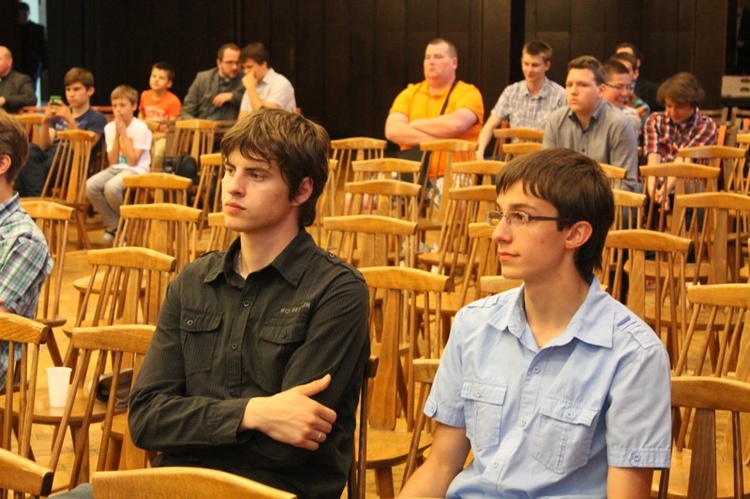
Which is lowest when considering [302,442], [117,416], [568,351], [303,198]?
[117,416]

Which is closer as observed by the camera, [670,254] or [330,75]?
[670,254]

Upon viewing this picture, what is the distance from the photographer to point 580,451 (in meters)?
2.15

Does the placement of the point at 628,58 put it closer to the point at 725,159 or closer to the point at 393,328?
the point at 725,159

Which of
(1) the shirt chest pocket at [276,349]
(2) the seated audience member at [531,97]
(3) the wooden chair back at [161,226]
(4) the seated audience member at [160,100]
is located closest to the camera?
(1) the shirt chest pocket at [276,349]

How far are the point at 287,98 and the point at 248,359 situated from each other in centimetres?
732

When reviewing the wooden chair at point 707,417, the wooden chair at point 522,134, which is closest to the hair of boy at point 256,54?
the wooden chair at point 522,134

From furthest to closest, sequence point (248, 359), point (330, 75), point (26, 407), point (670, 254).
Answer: point (330, 75), point (670, 254), point (26, 407), point (248, 359)

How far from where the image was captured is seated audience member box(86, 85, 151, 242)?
8.27 meters

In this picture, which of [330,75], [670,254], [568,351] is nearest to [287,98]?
[330,75]

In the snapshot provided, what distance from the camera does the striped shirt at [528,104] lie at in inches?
323

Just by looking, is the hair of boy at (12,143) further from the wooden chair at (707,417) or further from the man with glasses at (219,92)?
the man with glasses at (219,92)

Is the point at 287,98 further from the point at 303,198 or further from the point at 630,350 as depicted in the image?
the point at 630,350

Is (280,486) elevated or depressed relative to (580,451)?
depressed

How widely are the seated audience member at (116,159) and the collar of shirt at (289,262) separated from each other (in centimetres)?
578
